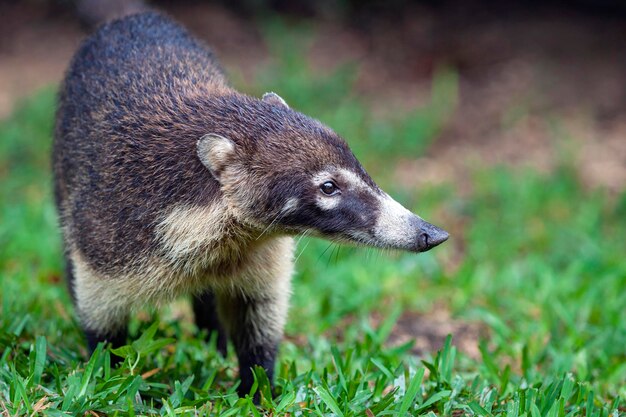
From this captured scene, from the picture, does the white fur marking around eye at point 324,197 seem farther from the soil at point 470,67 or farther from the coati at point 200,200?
the soil at point 470,67

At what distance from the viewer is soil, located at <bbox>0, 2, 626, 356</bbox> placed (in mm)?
9656

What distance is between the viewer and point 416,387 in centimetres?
401

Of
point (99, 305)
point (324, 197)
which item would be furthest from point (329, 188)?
point (99, 305)

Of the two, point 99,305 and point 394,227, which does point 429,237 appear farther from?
point 99,305

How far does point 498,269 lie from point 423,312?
118cm

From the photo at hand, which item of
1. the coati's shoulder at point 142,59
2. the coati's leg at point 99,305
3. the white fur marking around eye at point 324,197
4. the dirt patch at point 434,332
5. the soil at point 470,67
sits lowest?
the coati's leg at point 99,305

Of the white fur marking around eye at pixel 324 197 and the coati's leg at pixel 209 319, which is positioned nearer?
the white fur marking around eye at pixel 324 197

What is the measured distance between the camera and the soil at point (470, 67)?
9.66 meters

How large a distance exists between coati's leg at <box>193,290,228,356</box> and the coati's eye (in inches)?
67.1

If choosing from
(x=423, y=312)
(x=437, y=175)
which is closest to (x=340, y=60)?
(x=437, y=175)

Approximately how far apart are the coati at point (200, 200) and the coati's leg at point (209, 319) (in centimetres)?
62

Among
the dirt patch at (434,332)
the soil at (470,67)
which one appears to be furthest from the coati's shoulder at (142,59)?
the soil at (470,67)

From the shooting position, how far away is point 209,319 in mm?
5496

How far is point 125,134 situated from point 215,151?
0.65 meters
